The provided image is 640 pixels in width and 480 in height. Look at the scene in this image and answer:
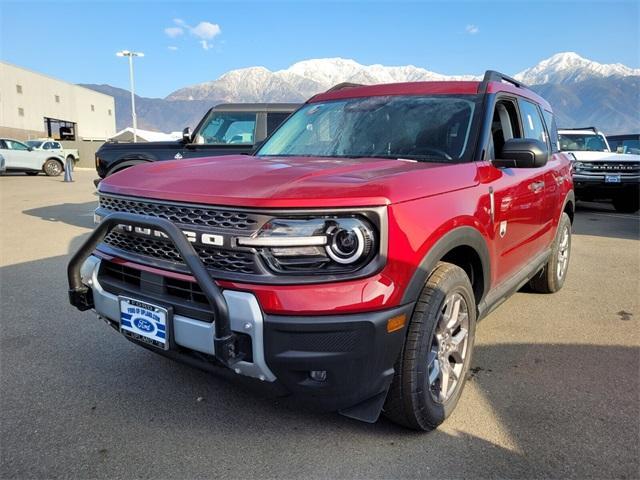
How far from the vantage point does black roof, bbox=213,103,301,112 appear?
27.1 feet

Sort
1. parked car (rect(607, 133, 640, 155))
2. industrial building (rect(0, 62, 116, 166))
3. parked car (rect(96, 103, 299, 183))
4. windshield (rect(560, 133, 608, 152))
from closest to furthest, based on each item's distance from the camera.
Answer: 1. parked car (rect(96, 103, 299, 183))
2. windshield (rect(560, 133, 608, 152))
3. parked car (rect(607, 133, 640, 155))
4. industrial building (rect(0, 62, 116, 166))

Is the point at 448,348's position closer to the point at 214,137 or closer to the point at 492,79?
the point at 492,79

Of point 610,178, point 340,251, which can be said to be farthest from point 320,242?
point 610,178

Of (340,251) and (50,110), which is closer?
(340,251)

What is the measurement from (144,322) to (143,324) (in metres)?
0.01

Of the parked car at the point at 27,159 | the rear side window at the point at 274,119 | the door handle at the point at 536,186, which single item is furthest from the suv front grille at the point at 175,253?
the parked car at the point at 27,159

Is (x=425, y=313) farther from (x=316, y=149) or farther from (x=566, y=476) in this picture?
(x=316, y=149)

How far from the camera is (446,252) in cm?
238

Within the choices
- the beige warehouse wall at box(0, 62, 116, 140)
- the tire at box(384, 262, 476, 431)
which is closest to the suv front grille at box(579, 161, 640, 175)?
the tire at box(384, 262, 476, 431)

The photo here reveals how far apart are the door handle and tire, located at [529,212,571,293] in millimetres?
940

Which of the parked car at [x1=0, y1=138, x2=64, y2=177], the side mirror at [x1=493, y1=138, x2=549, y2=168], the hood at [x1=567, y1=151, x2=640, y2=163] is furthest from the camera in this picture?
the parked car at [x1=0, y1=138, x2=64, y2=177]

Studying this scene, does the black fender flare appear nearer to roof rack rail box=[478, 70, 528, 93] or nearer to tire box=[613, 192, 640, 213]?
roof rack rail box=[478, 70, 528, 93]

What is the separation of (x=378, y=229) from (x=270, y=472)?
116 cm

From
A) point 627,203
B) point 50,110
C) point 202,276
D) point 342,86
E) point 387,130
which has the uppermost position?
point 50,110
